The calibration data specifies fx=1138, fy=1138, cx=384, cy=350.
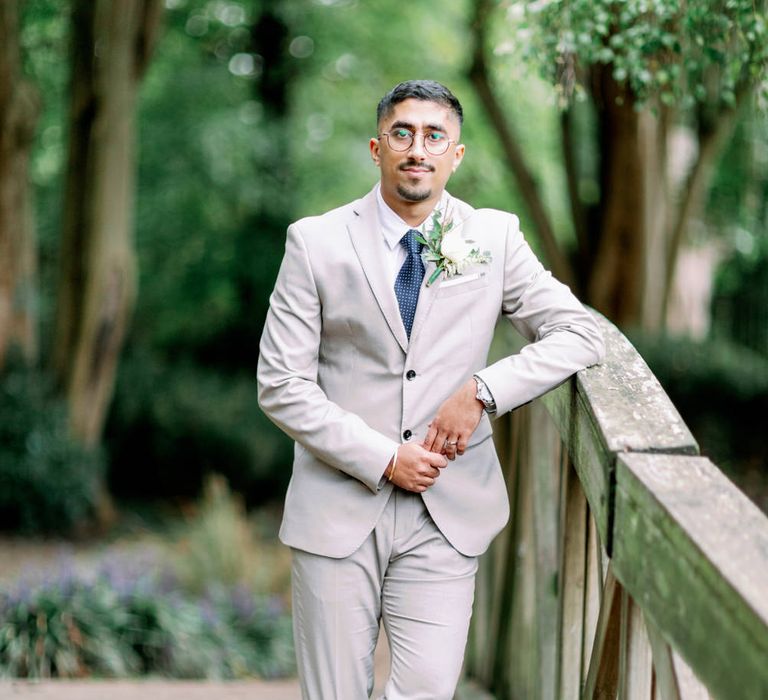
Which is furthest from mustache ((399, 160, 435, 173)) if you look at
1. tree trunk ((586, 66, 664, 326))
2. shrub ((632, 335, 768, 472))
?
tree trunk ((586, 66, 664, 326))

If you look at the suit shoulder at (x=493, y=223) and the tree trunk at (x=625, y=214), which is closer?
the suit shoulder at (x=493, y=223)

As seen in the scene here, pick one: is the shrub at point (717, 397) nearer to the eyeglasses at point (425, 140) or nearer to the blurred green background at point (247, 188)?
the blurred green background at point (247, 188)

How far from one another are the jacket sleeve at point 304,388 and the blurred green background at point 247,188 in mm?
1587

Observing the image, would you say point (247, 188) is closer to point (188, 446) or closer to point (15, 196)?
point (188, 446)

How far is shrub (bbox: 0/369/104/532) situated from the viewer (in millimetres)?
9438

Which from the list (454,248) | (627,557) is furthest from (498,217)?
(627,557)

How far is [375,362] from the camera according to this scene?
2.71 meters

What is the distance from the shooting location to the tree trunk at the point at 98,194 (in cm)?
901

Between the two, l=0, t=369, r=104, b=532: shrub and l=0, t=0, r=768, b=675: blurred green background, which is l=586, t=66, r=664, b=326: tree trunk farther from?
l=0, t=369, r=104, b=532: shrub

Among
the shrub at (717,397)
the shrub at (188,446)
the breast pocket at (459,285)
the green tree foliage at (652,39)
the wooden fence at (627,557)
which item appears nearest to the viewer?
the wooden fence at (627,557)

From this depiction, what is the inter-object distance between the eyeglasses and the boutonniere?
164mm

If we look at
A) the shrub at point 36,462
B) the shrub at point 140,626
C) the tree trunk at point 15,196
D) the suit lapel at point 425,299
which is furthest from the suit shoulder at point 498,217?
the shrub at point 36,462

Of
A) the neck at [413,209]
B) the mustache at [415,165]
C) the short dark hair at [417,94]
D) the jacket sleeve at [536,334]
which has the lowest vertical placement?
the jacket sleeve at [536,334]

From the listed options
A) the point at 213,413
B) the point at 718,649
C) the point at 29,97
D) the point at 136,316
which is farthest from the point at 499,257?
the point at 136,316
